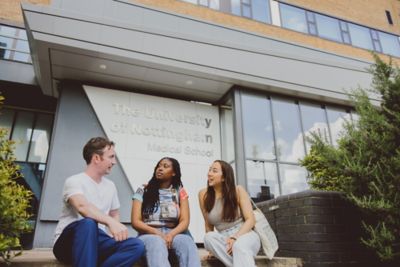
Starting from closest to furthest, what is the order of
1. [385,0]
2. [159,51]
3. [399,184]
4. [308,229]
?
[399,184], [308,229], [159,51], [385,0]

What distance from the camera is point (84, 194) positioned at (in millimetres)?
2592

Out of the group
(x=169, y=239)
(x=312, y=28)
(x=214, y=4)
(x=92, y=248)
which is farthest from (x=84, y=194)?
(x=312, y=28)

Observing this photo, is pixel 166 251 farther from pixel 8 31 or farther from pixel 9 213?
pixel 8 31

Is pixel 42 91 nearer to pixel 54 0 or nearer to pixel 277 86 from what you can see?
pixel 54 0

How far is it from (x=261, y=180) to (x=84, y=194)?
19.9 feet

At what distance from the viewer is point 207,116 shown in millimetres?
9188

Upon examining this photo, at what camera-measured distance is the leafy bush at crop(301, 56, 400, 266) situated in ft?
10.1

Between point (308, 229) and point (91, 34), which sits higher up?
point (91, 34)

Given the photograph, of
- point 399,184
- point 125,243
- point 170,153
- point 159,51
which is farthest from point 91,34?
point 399,184

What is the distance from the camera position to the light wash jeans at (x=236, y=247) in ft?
8.86

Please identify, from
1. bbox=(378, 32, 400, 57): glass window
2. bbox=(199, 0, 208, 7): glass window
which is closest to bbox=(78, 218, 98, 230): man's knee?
bbox=(199, 0, 208, 7): glass window

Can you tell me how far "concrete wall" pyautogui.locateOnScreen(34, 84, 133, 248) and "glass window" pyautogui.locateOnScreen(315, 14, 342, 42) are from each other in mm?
11761

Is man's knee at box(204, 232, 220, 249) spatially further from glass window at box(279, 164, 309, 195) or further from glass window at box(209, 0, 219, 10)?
glass window at box(209, 0, 219, 10)

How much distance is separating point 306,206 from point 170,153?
5.14 metres
